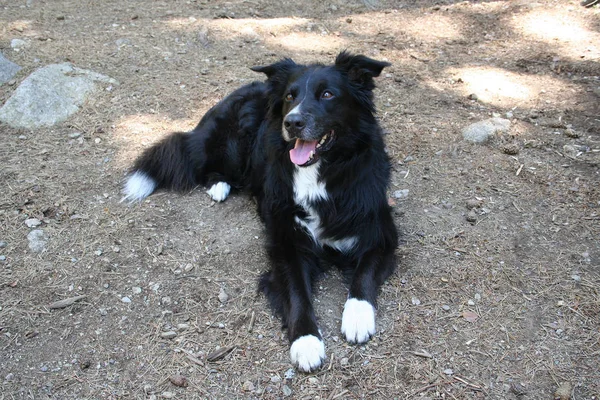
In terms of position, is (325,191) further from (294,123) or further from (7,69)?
(7,69)

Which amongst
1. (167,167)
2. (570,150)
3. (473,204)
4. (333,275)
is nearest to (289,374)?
(333,275)

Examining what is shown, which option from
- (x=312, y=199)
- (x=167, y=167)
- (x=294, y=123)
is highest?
(x=294, y=123)

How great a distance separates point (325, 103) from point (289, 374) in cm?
169

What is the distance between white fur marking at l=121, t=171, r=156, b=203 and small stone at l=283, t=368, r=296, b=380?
209 centimetres

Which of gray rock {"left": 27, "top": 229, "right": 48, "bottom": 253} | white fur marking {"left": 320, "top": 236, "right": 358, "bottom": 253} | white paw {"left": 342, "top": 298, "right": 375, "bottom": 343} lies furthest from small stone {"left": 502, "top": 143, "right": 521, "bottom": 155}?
gray rock {"left": 27, "top": 229, "right": 48, "bottom": 253}

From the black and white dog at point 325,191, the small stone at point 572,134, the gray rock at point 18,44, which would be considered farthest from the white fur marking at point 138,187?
the small stone at point 572,134

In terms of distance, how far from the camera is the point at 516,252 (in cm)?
352

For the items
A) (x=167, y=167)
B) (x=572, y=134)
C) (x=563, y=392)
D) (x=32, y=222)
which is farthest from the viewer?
(x=572, y=134)

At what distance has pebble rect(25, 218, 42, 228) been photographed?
375 centimetres

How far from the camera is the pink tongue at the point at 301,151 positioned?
317cm

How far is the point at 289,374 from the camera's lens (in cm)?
275

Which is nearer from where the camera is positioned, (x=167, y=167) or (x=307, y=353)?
(x=307, y=353)

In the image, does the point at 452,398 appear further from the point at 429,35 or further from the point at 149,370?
the point at 429,35

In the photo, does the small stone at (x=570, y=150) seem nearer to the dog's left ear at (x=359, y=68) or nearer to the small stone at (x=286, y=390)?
the dog's left ear at (x=359, y=68)
